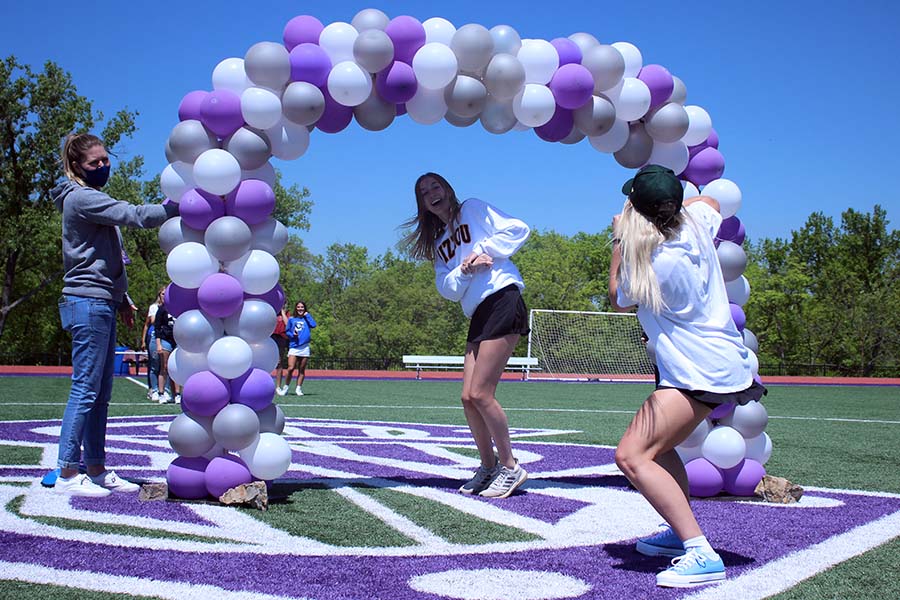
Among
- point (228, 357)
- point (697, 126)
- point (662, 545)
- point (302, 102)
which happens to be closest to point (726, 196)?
point (697, 126)

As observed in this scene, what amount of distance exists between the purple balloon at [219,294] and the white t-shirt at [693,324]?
8.63 ft

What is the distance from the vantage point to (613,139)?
19.5 feet

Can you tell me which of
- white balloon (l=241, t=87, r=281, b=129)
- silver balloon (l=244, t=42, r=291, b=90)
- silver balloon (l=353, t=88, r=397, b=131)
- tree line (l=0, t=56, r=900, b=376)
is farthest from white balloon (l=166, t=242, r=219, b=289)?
tree line (l=0, t=56, r=900, b=376)

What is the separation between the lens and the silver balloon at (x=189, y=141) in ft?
17.4

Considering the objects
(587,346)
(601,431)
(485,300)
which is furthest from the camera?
(587,346)

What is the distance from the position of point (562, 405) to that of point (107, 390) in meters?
11.2

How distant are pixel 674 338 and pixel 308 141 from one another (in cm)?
312

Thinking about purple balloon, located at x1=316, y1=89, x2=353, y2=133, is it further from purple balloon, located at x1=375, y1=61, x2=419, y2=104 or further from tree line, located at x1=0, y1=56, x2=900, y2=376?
tree line, located at x1=0, y1=56, x2=900, y2=376

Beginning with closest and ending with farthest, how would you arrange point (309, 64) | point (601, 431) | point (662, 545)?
point (662, 545)
point (309, 64)
point (601, 431)

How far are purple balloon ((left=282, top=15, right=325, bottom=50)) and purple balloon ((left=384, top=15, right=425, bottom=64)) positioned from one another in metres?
0.48

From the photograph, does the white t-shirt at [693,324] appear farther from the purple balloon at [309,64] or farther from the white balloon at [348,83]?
the purple balloon at [309,64]

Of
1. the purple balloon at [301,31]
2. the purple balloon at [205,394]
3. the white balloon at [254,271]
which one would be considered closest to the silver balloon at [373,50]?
the purple balloon at [301,31]

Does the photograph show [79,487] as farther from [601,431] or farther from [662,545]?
[601,431]

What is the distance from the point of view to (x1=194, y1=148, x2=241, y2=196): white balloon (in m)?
5.14
